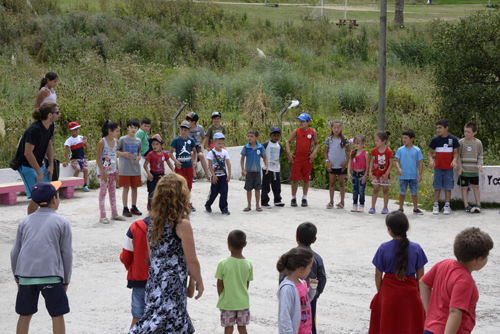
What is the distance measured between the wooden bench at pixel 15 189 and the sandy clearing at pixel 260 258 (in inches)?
10.4

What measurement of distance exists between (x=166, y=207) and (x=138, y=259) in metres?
0.60

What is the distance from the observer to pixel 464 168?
10609mm

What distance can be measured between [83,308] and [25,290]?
1.56 metres

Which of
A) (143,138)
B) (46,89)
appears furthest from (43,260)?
(143,138)

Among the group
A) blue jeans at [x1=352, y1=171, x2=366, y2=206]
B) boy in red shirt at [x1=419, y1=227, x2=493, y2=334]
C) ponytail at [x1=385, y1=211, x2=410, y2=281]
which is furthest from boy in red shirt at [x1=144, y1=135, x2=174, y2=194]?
boy in red shirt at [x1=419, y1=227, x2=493, y2=334]


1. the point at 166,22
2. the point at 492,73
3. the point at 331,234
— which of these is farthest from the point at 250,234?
the point at 166,22

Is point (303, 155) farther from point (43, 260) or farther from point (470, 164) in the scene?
point (43, 260)

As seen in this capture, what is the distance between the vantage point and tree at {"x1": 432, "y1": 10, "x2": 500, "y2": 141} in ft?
54.0

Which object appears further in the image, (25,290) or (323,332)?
(323,332)

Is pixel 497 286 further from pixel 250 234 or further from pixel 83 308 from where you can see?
pixel 83 308

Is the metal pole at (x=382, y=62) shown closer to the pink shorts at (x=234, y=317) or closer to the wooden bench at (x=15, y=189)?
the wooden bench at (x=15, y=189)

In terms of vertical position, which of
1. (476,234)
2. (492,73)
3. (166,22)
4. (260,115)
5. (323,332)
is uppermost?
(166,22)

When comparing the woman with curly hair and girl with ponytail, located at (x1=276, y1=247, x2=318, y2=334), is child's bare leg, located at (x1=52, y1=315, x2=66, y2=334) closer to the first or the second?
the woman with curly hair

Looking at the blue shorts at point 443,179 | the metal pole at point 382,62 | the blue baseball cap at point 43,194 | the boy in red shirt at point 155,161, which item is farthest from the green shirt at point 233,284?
the metal pole at point 382,62
